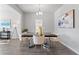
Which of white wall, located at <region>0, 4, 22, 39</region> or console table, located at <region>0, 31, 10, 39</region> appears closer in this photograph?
white wall, located at <region>0, 4, 22, 39</region>

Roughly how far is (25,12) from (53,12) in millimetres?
425

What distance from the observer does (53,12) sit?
176 cm

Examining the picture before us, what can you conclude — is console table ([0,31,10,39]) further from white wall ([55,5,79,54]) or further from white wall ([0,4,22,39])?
white wall ([55,5,79,54])

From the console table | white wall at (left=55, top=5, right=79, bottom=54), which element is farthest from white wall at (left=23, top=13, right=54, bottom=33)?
the console table

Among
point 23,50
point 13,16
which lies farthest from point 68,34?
point 13,16

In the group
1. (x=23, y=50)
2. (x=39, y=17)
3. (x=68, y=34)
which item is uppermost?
(x=39, y=17)

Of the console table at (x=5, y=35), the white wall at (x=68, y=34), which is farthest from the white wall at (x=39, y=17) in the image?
the console table at (x=5, y=35)

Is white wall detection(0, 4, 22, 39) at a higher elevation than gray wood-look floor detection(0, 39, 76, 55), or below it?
higher

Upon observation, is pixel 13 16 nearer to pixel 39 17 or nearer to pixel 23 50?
pixel 39 17

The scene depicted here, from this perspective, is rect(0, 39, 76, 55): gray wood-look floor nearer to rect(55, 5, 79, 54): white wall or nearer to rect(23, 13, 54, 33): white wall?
rect(55, 5, 79, 54): white wall

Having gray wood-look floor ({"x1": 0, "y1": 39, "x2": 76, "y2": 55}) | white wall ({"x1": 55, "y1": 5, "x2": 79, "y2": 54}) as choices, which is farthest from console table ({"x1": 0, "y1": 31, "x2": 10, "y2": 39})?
white wall ({"x1": 55, "y1": 5, "x2": 79, "y2": 54})

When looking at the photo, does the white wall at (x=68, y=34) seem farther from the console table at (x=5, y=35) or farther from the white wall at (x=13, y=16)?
the console table at (x=5, y=35)
